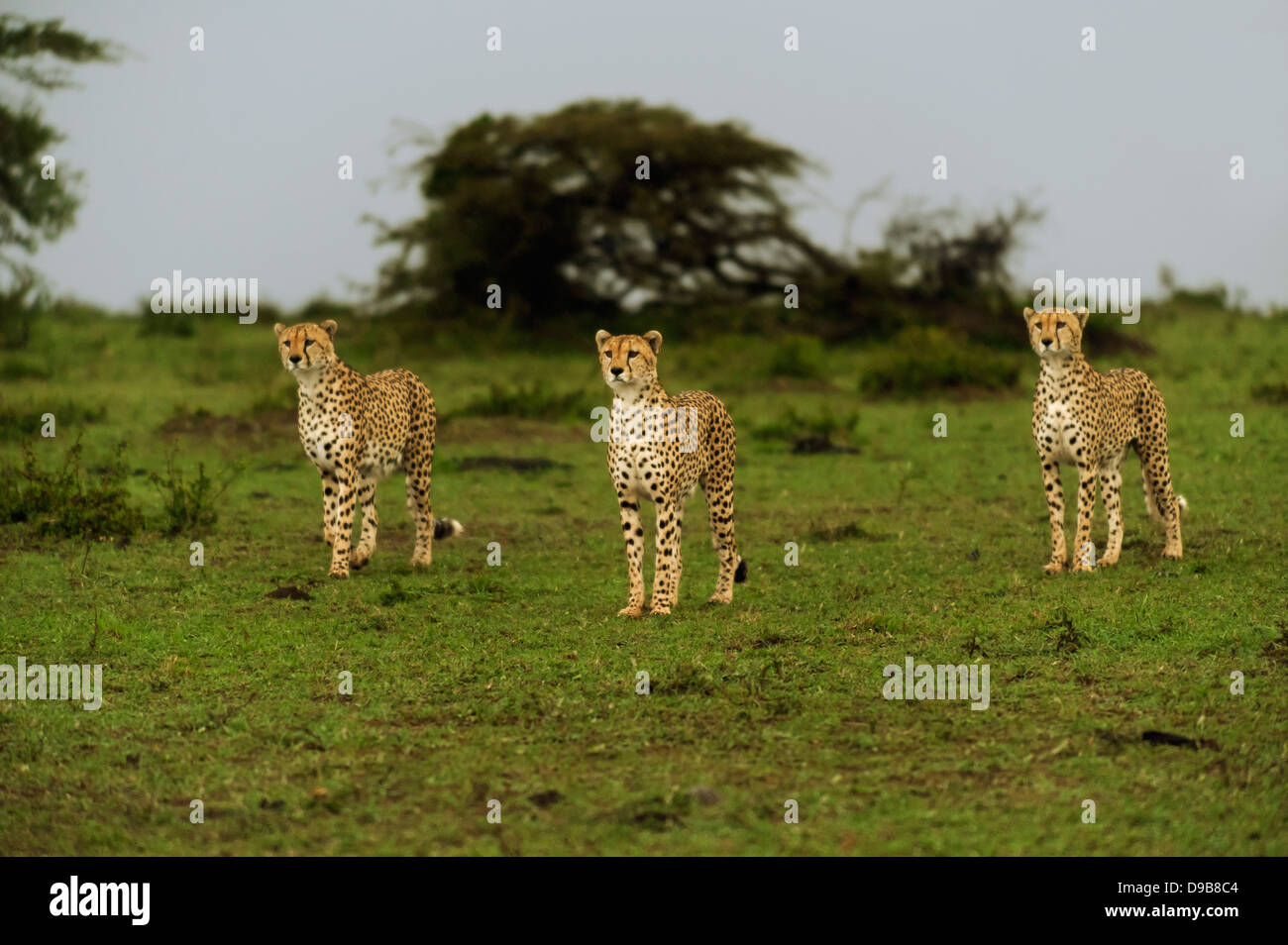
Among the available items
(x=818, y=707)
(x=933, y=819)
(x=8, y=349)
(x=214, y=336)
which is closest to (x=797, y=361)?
(x=214, y=336)

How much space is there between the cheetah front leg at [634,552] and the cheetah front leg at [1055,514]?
102 inches

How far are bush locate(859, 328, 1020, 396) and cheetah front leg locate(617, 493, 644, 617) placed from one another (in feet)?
39.3

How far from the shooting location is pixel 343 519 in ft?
31.3

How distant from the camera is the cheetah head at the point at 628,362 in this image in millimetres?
7883

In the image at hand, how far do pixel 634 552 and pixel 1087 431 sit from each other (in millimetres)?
2836

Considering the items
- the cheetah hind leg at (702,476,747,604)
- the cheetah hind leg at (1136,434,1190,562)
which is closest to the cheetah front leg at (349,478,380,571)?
the cheetah hind leg at (702,476,747,604)

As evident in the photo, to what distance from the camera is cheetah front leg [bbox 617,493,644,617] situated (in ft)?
27.0

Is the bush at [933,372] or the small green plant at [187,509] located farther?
the bush at [933,372]

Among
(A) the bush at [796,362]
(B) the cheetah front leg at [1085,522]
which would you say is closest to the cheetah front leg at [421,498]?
(B) the cheetah front leg at [1085,522]

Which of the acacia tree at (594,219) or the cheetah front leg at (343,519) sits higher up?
the acacia tree at (594,219)

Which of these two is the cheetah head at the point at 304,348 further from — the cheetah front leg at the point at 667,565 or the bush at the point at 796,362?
the bush at the point at 796,362

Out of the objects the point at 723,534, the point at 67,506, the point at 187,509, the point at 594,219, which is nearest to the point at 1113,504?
the point at 723,534

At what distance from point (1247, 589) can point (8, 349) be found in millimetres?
19693
